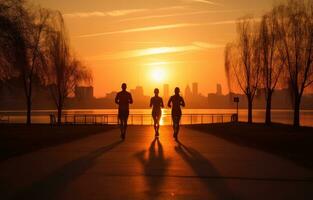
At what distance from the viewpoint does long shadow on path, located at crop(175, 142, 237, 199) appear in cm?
704

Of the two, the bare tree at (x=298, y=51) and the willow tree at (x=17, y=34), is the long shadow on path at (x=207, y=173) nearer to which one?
the willow tree at (x=17, y=34)

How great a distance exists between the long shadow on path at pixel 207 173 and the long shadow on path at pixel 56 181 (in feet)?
6.86

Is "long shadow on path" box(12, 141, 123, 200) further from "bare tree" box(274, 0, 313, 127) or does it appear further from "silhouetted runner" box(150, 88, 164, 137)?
"bare tree" box(274, 0, 313, 127)

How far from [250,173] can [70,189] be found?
352 cm

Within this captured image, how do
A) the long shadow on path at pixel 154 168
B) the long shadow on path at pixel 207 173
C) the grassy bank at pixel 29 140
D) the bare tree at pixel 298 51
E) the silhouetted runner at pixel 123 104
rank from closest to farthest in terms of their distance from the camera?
the long shadow on path at pixel 207 173 < the long shadow on path at pixel 154 168 < the grassy bank at pixel 29 140 < the silhouetted runner at pixel 123 104 < the bare tree at pixel 298 51

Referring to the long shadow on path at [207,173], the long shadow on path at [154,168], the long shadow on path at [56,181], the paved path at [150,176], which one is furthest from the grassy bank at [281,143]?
the long shadow on path at [56,181]

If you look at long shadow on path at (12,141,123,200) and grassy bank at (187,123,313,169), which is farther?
grassy bank at (187,123,313,169)

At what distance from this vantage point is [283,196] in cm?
684

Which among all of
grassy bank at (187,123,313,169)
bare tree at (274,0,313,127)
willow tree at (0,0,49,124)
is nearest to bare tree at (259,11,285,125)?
bare tree at (274,0,313,127)

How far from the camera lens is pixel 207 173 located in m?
8.91

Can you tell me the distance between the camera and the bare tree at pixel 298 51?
3500 centimetres

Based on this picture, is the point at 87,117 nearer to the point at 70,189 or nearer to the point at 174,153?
the point at 174,153

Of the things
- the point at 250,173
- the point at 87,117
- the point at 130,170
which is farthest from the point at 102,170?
the point at 87,117

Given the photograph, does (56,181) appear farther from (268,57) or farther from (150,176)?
(268,57)
